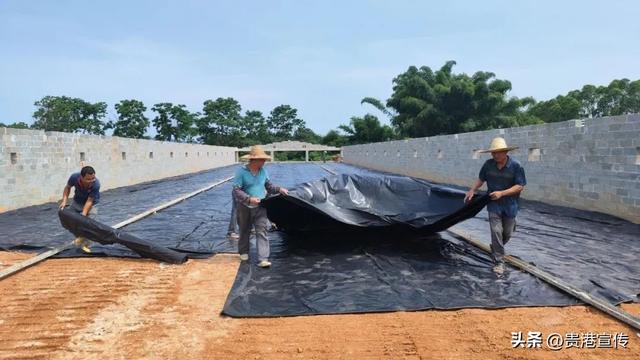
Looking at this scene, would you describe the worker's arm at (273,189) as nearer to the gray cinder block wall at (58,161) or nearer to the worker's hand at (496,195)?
the worker's hand at (496,195)

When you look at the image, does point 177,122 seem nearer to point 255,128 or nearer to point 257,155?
point 255,128

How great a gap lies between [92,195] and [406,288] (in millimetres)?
4133

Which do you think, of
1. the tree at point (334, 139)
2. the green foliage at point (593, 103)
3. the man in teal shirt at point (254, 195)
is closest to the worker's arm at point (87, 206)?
the man in teal shirt at point (254, 195)

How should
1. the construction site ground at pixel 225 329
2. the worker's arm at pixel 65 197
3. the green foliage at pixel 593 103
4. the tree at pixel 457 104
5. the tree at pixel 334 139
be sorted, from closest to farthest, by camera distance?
1. the construction site ground at pixel 225 329
2. the worker's arm at pixel 65 197
3. the tree at pixel 457 104
4. the green foliage at pixel 593 103
5. the tree at pixel 334 139

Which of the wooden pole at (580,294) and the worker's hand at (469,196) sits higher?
the worker's hand at (469,196)

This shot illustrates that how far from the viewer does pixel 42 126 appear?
150 ft

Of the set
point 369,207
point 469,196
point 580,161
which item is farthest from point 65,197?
point 580,161

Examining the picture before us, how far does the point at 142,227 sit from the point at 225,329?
4670 mm

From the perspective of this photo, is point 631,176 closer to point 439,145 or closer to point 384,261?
point 384,261

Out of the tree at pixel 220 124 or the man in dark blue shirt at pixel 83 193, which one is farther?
the tree at pixel 220 124

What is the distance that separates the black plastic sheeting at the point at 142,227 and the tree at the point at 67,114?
42.2 meters

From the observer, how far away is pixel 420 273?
15.1 ft

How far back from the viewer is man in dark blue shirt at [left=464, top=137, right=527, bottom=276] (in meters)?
4.60

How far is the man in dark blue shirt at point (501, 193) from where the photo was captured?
4598 mm
